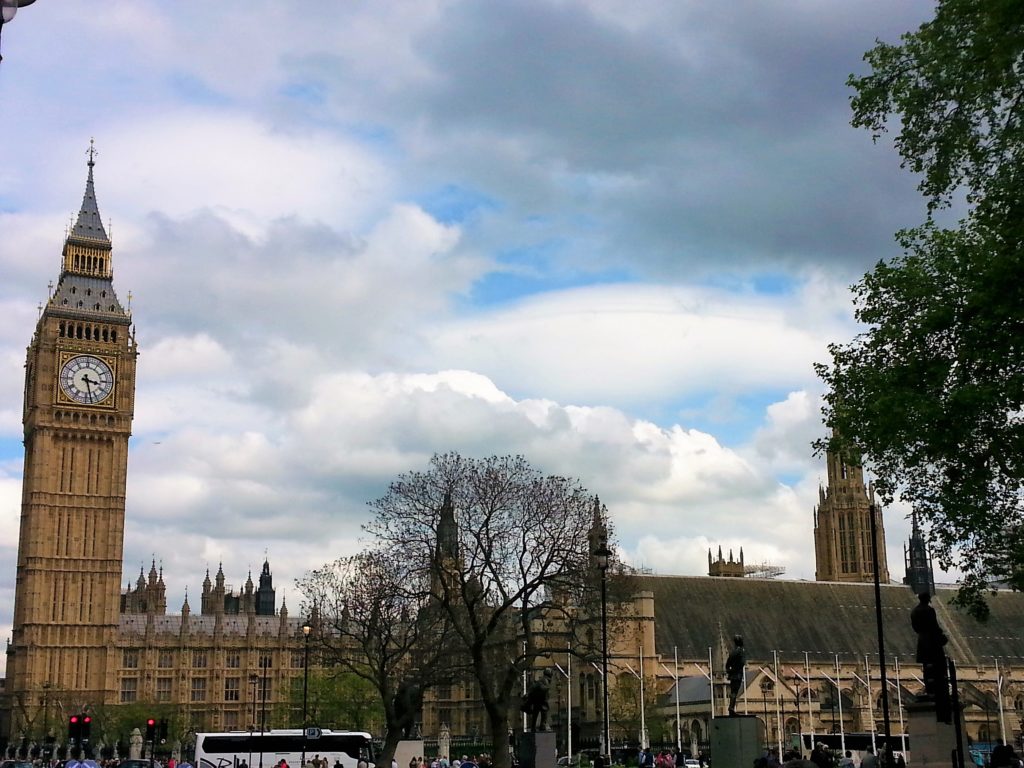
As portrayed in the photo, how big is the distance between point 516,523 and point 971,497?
899 inches

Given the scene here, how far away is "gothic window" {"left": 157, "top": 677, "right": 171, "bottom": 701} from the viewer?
122312mm

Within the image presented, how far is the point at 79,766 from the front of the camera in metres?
30.8

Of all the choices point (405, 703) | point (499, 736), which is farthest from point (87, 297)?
point (499, 736)

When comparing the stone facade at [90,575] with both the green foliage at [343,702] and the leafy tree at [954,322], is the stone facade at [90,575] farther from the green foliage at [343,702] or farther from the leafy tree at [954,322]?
the leafy tree at [954,322]

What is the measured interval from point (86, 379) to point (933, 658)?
4395 inches

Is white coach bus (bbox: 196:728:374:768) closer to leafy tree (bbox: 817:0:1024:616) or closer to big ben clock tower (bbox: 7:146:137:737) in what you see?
leafy tree (bbox: 817:0:1024:616)

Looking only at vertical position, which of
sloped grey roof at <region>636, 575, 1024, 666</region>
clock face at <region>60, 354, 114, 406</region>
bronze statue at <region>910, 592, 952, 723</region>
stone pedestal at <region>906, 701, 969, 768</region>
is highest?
clock face at <region>60, 354, 114, 406</region>

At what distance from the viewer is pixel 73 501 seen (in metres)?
120

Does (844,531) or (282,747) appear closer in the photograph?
(282,747)

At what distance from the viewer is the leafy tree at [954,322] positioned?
25.0 meters

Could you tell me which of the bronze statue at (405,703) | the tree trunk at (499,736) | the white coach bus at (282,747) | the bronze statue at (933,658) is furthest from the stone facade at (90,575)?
the bronze statue at (933,658)

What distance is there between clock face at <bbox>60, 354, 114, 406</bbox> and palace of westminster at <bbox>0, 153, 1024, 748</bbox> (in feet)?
0.44

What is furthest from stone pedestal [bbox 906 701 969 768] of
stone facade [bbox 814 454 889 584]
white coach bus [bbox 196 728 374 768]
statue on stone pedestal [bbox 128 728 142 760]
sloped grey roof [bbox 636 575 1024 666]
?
stone facade [bbox 814 454 889 584]

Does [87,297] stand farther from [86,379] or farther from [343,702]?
[343,702]
